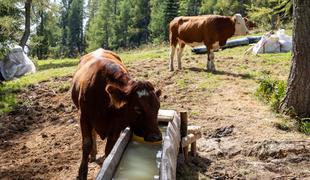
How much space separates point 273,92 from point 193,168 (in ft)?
12.6

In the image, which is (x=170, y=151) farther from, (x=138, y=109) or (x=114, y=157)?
(x=114, y=157)

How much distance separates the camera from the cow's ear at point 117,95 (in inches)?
202

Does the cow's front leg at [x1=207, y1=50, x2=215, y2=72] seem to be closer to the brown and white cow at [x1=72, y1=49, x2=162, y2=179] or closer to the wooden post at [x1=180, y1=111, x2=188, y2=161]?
the wooden post at [x1=180, y1=111, x2=188, y2=161]

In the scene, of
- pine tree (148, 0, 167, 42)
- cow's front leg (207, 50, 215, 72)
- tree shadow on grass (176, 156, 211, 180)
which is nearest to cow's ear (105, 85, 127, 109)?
tree shadow on grass (176, 156, 211, 180)

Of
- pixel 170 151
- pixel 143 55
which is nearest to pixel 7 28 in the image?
pixel 143 55

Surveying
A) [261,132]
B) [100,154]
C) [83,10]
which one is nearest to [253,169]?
[261,132]

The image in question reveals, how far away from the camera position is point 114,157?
4.79 meters

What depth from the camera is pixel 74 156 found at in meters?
7.46

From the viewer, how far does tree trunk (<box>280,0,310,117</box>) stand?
7.97m

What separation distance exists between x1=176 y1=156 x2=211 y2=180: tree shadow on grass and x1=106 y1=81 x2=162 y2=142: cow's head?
130cm

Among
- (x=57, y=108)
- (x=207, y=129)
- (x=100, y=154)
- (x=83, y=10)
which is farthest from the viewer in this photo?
(x=83, y=10)

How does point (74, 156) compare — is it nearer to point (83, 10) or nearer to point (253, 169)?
point (253, 169)

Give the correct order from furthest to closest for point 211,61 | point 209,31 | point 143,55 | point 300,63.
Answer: point 143,55 < point 209,31 < point 211,61 < point 300,63

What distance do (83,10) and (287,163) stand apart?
94.9 metres
